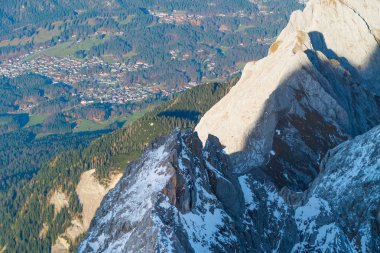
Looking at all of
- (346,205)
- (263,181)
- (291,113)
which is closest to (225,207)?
(263,181)

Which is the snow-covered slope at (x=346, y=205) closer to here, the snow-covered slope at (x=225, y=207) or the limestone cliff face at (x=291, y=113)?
the snow-covered slope at (x=225, y=207)

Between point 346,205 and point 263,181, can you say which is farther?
point 263,181

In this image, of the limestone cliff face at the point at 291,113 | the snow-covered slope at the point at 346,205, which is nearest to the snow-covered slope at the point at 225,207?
the snow-covered slope at the point at 346,205

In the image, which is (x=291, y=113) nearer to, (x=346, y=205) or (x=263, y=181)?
(x=263, y=181)

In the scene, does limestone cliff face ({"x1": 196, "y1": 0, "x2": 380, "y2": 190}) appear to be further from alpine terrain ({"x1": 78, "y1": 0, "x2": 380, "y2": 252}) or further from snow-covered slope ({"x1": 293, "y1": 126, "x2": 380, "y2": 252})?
snow-covered slope ({"x1": 293, "y1": 126, "x2": 380, "y2": 252})

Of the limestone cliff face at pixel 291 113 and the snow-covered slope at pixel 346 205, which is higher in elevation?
the snow-covered slope at pixel 346 205
